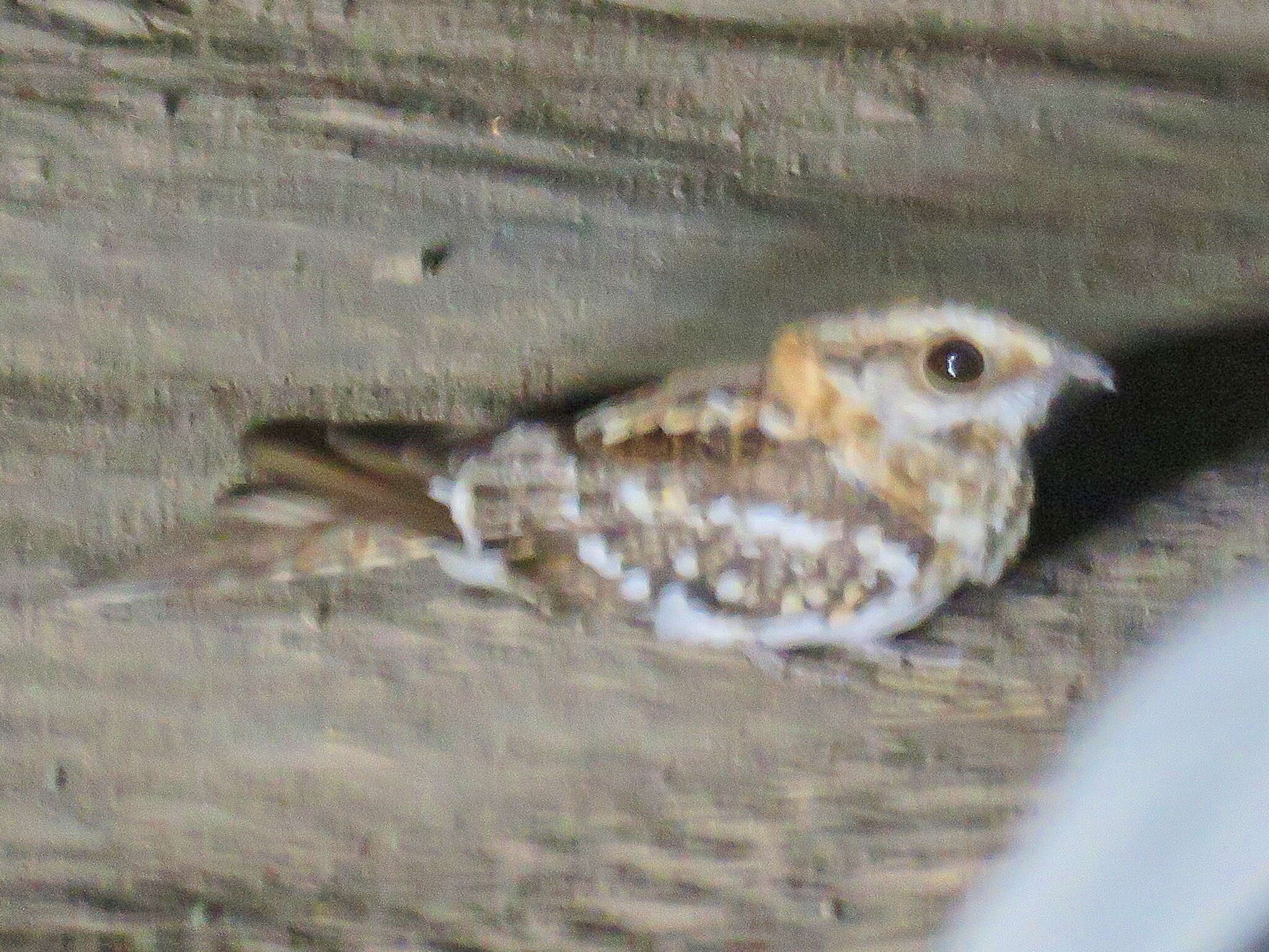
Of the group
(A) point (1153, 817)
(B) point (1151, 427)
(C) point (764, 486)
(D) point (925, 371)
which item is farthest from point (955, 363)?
(A) point (1153, 817)

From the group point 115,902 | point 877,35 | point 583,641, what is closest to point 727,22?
point 877,35

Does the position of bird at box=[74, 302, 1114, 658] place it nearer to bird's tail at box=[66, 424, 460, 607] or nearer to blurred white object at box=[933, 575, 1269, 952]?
bird's tail at box=[66, 424, 460, 607]

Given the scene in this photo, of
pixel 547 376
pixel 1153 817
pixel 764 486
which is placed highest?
pixel 547 376

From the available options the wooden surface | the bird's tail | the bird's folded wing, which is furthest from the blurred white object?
the bird's tail

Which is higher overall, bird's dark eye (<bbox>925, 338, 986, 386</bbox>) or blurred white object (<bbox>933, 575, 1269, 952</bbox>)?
bird's dark eye (<bbox>925, 338, 986, 386</bbox>)

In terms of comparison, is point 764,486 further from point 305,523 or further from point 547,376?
point 305,523
